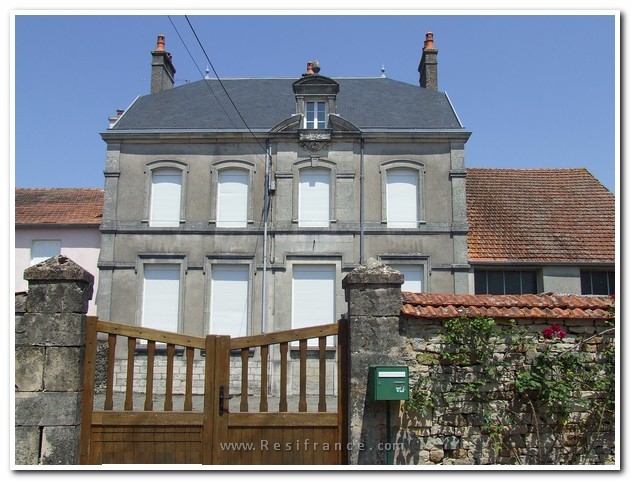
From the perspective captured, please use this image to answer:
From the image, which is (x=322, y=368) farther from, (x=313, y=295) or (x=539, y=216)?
(x=539, y=216)

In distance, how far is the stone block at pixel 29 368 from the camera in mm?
5789

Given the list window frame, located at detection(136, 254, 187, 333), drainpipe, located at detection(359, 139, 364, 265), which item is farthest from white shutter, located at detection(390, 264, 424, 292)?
window frame, located at detection(136, 254, 187, 333)

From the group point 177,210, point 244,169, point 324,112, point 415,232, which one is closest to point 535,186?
point 415,232

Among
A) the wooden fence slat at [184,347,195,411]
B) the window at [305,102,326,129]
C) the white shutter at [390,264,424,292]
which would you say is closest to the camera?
the wooden fence slat at [184,347,195,411]

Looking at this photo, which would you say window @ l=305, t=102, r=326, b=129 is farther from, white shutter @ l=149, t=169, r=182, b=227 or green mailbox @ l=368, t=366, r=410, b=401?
green mailbox @ l=368, t=366, r=410, b=401

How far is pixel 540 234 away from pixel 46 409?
1343 centimetres

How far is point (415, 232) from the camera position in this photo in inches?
593

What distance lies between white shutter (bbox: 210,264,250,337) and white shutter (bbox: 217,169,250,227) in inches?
45.1

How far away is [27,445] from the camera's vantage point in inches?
225

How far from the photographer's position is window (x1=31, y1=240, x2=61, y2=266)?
17453 mm

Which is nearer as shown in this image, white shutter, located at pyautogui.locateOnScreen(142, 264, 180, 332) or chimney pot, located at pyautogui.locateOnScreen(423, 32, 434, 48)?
white shutter, located at pyautogui.locateOnScreen(142, 264, 180, 332)

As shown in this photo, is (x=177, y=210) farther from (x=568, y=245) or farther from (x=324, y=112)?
(x=568, y=245)

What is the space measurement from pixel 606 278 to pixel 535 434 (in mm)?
10899

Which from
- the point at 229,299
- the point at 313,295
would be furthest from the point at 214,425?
the point at 229,299
